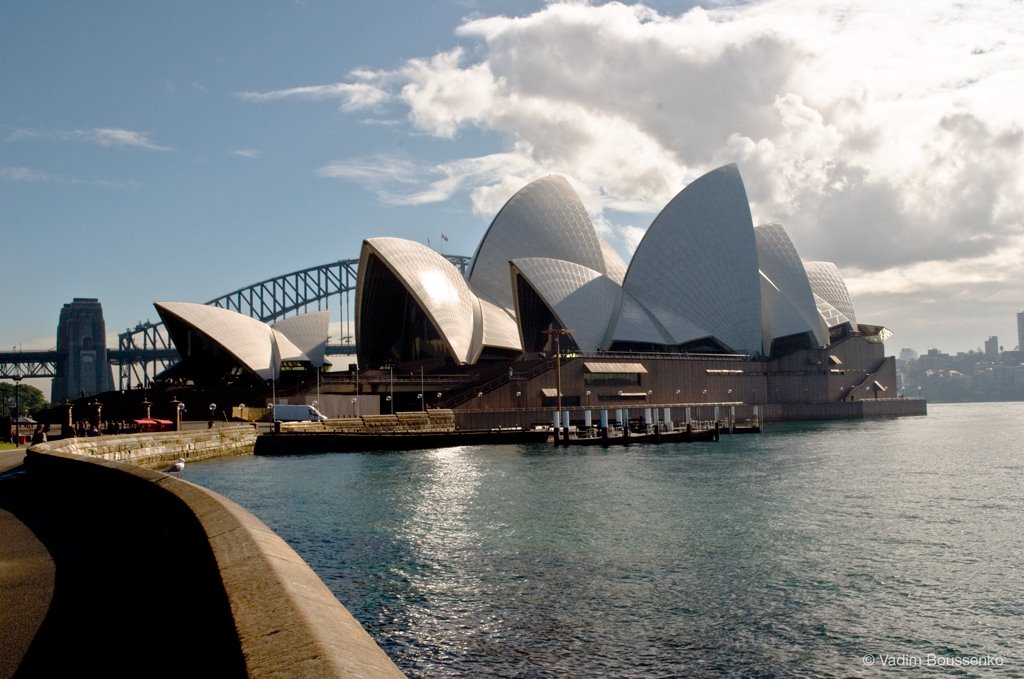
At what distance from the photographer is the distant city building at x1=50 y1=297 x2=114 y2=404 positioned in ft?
560

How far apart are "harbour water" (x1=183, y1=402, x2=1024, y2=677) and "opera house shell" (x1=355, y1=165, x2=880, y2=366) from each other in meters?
40.0

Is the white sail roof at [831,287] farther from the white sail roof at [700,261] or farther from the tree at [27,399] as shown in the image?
the tree at [27,399]

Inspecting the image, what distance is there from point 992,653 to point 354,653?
40.5ft

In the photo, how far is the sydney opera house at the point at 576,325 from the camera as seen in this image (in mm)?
75375

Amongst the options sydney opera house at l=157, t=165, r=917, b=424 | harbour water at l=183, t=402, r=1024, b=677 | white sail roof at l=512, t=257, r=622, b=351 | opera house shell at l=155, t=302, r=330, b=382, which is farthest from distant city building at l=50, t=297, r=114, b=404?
harbour water at l=183, t=402, r=1024, b=677

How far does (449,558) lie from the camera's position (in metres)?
20.1

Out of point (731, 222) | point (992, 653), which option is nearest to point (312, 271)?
point (731, 222)

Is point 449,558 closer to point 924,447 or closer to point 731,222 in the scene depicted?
point 924,447

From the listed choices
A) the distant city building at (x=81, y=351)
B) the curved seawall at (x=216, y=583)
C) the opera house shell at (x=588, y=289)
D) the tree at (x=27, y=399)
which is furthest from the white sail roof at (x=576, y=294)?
the distant city building at (x=81, y=351)

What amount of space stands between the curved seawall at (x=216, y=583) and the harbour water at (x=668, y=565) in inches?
154

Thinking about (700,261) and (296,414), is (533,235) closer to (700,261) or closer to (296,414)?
(700,261)

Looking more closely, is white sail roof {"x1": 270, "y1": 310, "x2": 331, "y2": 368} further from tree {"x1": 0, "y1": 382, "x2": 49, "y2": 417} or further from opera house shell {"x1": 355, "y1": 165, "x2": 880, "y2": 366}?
tree {"x1": 0, "y1": 382, "x2": 49, "y2": 417}

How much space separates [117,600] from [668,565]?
12.5 metres

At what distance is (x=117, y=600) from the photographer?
916cm
